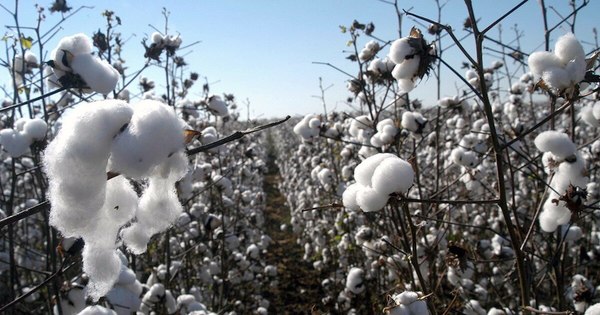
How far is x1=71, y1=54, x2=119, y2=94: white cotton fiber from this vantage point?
126 cm

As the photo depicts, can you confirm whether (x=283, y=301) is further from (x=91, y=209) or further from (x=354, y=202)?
(x=91, y=209)

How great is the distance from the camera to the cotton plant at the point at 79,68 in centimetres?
126

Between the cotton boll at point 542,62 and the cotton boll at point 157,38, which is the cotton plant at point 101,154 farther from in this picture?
the cotton boll at point 157,38

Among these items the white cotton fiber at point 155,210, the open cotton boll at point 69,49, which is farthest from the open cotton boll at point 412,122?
the white cotton fiber at point 155,210

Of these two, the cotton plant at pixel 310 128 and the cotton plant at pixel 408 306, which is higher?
the cotton plant at pixel 310 128

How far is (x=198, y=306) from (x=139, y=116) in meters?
2.53

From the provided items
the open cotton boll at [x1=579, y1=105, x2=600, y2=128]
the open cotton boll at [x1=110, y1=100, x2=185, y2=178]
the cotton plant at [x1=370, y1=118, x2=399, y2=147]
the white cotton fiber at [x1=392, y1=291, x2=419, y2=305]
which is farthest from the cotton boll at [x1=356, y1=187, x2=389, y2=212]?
the open cotton boll at [x1=579, y1=105, x2=600, y2=128]

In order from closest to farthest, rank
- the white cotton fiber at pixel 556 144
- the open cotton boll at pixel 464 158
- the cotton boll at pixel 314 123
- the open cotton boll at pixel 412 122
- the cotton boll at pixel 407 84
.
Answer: the cotton boll at pixel 407 84
the white cotton fiber at pixel 556 144
the open cotton boll at pixel 412 122
the cotton boll at pixel 314 123
the open cotton boll at pixel 464 158

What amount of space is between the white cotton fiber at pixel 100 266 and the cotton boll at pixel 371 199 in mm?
685

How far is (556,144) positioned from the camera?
70.1 inches

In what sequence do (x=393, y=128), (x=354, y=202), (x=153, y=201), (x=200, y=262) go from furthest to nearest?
(x=200, y=262)
(x=393, y=128)
(x=354, y=202)
(x=153, y=201)

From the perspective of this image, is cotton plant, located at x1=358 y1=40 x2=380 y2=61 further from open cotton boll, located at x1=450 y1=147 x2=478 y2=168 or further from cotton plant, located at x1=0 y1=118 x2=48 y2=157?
cotton plant, located at x1=0 y1=118 x2=48 y2=157

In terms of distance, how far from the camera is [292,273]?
7.49 m

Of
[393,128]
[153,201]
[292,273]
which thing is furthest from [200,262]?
[153,201]
